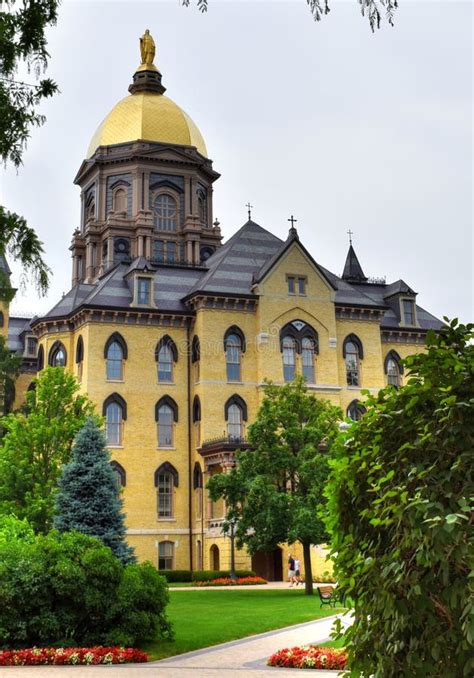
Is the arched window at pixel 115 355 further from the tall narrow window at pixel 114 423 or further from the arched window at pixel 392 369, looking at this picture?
the arched window at pixel 392 369

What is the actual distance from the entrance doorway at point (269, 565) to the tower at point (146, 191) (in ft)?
82.7

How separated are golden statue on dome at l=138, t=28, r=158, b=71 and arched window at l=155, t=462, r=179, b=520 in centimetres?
3889

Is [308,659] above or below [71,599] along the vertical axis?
below

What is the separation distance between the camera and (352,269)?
71.0 m

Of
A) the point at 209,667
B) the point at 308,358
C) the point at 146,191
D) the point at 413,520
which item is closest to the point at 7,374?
the point at 146,191

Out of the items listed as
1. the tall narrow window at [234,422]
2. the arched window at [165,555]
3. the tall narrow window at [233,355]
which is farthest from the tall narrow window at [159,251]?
the arched window at [165,555]

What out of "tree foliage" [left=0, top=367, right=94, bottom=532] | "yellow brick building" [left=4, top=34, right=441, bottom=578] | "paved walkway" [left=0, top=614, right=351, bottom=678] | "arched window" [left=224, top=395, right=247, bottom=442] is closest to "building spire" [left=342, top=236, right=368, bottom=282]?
"yellow brick building" [left=4, top=34, right=441, bottom=578]

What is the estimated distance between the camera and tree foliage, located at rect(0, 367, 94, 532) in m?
37.1

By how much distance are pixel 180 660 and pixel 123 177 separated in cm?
5474

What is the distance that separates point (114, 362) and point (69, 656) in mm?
36896

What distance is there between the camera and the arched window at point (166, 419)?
54.9 metres

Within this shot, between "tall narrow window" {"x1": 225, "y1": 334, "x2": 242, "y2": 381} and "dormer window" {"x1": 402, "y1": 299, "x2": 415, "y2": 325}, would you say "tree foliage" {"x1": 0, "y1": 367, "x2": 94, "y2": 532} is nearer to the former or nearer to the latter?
"tall narrow window" {"x1": 225, "y1": 334, "x2": 242, "y2": 381}

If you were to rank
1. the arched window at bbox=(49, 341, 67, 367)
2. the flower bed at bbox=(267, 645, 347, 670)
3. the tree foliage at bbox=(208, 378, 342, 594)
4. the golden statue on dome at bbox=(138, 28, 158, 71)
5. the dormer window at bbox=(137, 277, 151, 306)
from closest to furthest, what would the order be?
the flower bed at bbox=(267, 645, 347, 670), the tree foliage at bbox=(208, 378, 342, 594), the dormer window at bbox=(137, 277, 151, 306), the arched window at bbox=(49, 341, 67, 367), the golden statue on dome at bbox=(138, 28, 158, 71)

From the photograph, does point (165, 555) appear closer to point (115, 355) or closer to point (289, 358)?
point (115, 355)
